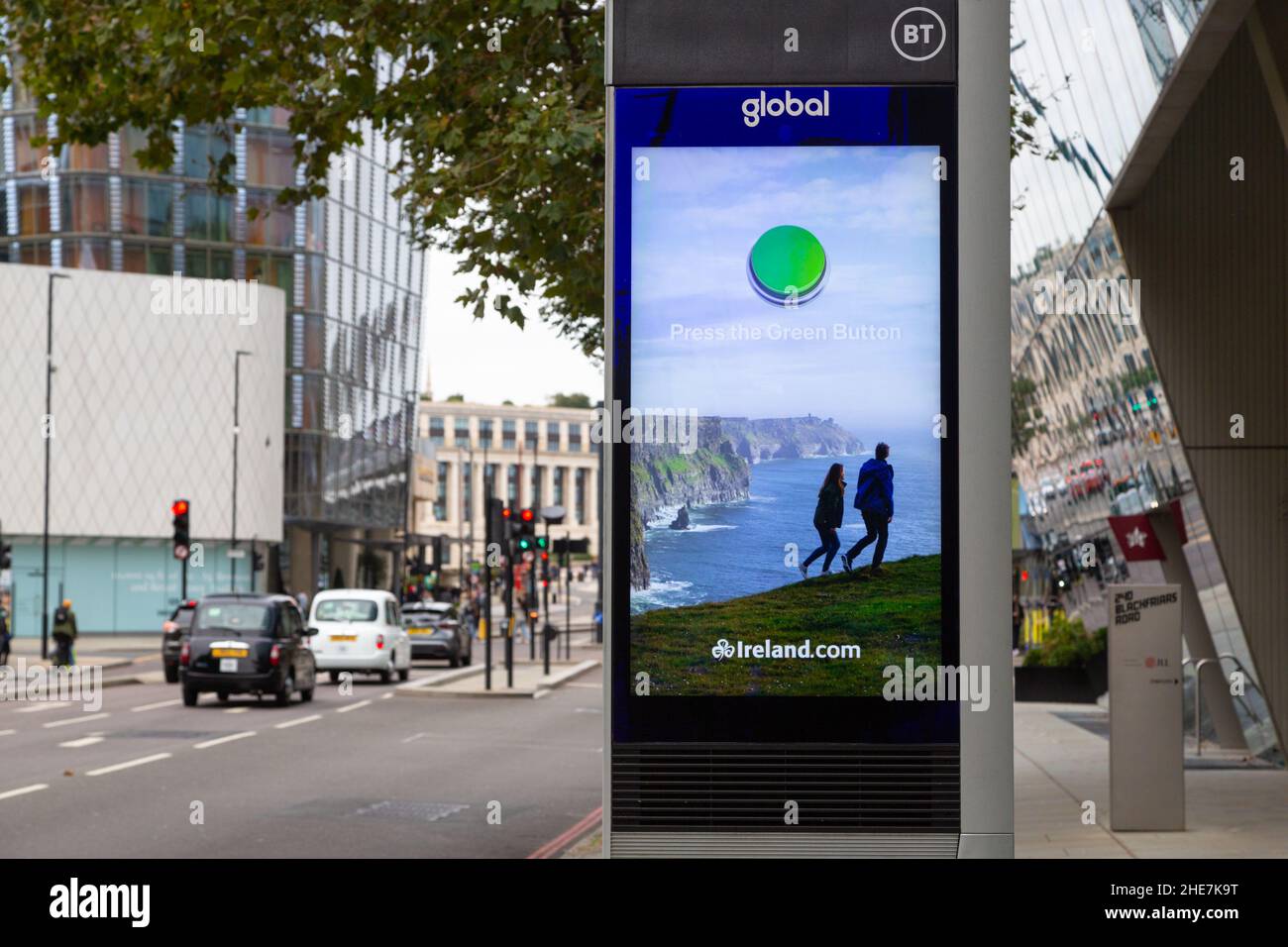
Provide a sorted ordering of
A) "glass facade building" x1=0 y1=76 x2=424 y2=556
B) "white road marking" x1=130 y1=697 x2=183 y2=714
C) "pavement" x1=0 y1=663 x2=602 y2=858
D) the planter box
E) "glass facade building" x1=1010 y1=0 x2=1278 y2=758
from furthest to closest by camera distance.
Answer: "glass facade building" x1=0 y1=76 x2=424 y2=556 → the planter box → "white road marking" x1=130 y1=697 x2=183 y2=714 → "glass facade building" x1=1010 y1=0 x2=1278 y2=758 → "pavement" x1=0 y1=663 x2=602 y2=858

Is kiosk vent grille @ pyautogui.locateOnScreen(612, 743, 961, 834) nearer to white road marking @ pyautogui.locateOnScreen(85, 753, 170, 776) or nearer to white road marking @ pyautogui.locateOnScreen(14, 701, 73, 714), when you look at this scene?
white road marking @ pyautogui.locateOnScreen(85, 753, 170, 776)

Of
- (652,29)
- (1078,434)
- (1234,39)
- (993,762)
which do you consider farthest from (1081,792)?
(1078,434)

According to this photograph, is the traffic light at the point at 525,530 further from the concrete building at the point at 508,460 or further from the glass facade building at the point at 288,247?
the concrete building at the point at 508,460

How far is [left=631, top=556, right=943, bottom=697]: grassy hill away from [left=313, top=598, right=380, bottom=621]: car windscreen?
29006mm

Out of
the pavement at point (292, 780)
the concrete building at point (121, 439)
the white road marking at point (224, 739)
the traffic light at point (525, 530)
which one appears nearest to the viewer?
the pavement at point (292, 780)

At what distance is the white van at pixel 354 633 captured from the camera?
35.0 metres

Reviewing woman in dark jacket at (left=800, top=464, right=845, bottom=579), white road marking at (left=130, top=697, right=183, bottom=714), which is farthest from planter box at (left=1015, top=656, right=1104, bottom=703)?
woman in dark jacket at (left=800, top=464, right=845, bottom=579)

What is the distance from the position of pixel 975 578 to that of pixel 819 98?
1.77 metres

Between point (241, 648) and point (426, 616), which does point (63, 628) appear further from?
point (241, 648)

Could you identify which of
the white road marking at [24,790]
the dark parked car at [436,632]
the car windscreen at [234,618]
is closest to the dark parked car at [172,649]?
the car windscreen at [234,618]

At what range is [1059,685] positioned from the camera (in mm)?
30375

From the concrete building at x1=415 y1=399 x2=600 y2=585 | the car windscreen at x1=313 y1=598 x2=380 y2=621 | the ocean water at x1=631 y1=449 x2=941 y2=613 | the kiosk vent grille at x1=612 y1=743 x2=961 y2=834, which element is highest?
the concrete building at x1=415 y1=399 x2=600 y2=585

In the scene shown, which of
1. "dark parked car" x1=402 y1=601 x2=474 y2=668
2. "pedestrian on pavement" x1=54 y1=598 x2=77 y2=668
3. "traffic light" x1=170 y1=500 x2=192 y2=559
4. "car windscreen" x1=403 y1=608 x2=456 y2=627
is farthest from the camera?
"car windscreen" x1=403 y1=608 x2=456 y2=627

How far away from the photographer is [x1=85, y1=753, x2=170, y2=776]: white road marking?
17234mm
